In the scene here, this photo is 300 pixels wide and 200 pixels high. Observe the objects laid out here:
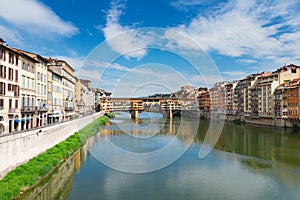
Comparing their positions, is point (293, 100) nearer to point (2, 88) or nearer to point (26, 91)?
point (26, 91)

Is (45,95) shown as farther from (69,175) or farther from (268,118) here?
(268,118)

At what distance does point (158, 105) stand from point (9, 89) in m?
55.9

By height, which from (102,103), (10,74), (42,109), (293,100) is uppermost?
(10,74)

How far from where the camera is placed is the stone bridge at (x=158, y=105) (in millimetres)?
61625

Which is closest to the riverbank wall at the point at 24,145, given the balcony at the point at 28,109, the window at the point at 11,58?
the balcony at the point at 28,109

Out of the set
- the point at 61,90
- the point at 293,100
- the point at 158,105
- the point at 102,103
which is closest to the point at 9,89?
the point at 61,90

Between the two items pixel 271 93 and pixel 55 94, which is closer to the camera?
pixel 55 94

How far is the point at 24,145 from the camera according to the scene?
10602 mm

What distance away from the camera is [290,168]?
523 inches

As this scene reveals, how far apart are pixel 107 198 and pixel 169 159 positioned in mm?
6809

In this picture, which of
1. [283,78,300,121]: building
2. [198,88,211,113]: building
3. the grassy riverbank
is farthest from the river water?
[198,88,211,113]: building

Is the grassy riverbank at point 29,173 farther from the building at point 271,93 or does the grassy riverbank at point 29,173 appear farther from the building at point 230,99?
the building at point 230,99

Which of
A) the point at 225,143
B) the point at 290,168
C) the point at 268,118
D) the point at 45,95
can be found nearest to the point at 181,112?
the point at 268,118

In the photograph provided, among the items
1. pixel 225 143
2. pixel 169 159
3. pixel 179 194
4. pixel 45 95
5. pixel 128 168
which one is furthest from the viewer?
pixel 225 143
